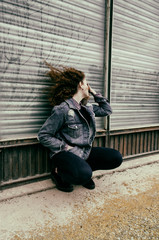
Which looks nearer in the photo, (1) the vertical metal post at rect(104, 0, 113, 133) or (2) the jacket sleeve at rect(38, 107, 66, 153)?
(2) the jacket sleeve at rect(38, 107, 66, 153)

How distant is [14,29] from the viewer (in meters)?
2.79

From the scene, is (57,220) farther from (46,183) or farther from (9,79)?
(9,79)

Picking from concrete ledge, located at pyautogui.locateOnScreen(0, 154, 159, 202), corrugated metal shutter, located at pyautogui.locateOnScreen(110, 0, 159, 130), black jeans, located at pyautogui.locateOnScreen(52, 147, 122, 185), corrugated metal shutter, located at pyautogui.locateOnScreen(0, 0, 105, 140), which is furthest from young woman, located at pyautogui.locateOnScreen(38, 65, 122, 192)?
corrugated metal shutter, located at pyautogui.locateOnScreen(110, 0, 159, 130)

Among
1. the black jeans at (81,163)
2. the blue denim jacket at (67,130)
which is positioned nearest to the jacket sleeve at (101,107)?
the blue denim jacket at (67,130)

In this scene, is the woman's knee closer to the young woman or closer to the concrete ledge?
the young woman

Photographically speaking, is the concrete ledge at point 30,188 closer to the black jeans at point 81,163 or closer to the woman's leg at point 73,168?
the black jeans at point 81,163

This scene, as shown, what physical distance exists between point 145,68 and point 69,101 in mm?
2603

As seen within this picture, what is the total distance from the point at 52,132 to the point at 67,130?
0.23m

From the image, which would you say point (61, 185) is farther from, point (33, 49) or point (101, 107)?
point (33, 49)

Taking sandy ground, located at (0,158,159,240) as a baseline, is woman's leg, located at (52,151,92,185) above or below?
above

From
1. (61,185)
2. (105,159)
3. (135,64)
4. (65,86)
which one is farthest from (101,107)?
(135,64)

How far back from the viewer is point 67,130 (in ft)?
9.25

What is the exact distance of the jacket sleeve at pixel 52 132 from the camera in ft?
8.73

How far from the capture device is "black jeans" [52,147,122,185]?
8.34ft
